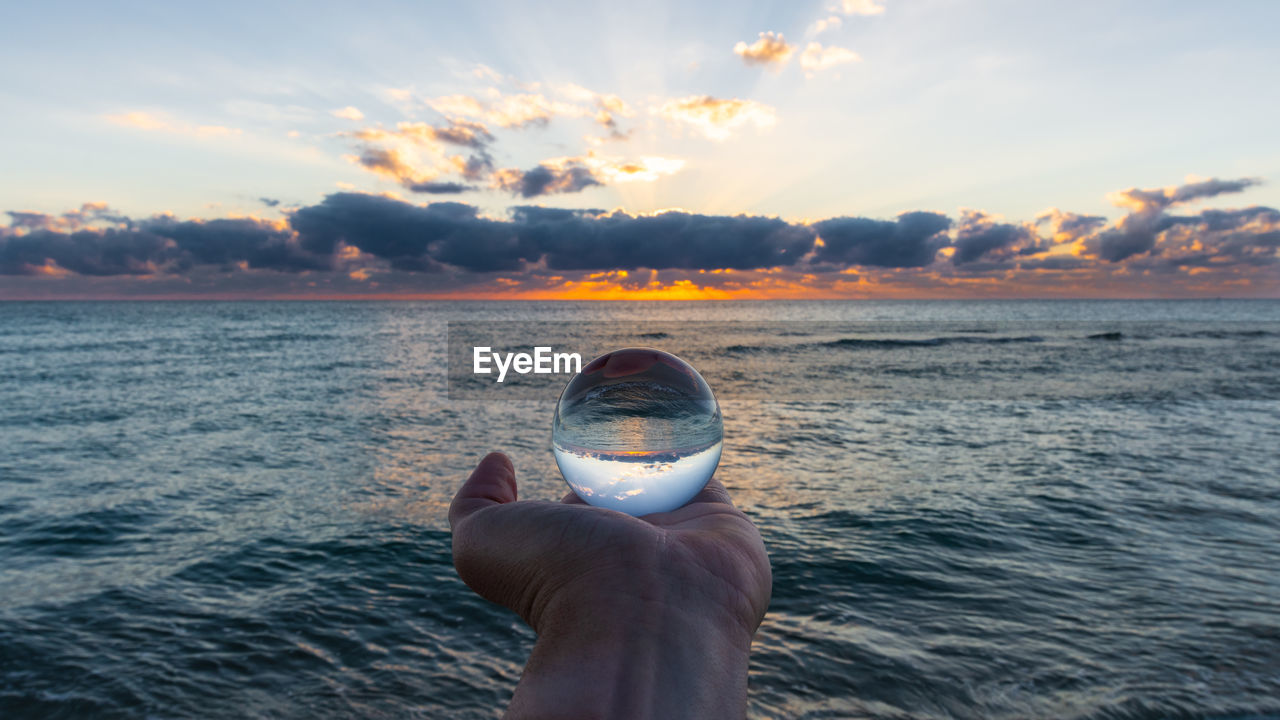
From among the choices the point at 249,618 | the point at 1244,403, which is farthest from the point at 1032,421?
the point at 249,618

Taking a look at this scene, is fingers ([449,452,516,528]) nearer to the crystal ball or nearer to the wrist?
the crystal ball

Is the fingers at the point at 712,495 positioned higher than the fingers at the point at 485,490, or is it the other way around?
the fingers at the point at 485,490

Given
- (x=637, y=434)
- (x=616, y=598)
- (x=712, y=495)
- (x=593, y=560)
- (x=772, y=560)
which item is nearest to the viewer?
(x=616, y=598)

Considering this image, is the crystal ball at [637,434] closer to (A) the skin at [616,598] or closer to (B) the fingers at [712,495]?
(B) the fingers at [712,495]

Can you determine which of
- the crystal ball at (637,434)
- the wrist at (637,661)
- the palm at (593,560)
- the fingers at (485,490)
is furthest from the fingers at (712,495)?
the wrist at (637,661)

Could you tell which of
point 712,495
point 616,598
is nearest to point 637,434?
point 712,495

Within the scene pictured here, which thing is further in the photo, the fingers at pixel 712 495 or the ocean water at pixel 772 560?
the ocean water at pixel 772 560

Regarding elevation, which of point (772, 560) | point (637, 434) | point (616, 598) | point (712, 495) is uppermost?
point (637, 434)

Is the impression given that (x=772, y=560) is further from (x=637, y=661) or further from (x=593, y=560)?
(x=637, y=661)
